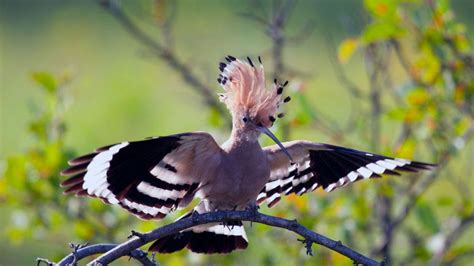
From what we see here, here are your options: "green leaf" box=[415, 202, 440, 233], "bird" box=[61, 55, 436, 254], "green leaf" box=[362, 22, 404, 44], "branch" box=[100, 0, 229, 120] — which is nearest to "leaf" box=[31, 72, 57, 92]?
"branch" box=[100, 0, 229, 120]

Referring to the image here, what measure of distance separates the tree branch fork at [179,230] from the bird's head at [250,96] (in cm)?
43

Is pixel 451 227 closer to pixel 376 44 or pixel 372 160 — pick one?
pixel 376 44

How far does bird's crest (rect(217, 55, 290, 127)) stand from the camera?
2.77m

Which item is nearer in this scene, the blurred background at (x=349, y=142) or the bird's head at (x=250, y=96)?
the bird's head at (x=250, y=96)

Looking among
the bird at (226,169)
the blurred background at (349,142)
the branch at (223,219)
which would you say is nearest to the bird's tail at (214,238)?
the bird at (226,169)

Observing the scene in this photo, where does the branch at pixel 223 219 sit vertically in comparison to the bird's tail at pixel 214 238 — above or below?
below

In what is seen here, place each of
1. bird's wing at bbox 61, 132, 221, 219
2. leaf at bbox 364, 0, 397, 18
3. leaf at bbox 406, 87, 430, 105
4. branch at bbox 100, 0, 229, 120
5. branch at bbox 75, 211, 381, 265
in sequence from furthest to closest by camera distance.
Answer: branch at bbox 100, 0, 229, 120 < leaf at bbox 406, 87, 430, 105 < leaf at bbox 364, 0, 397, 18 < bird's wing at bbox 61, 132, 221, 219 < branch at bbox 75, 211, 381, 265

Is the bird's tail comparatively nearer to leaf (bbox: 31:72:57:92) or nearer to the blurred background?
the blurred background

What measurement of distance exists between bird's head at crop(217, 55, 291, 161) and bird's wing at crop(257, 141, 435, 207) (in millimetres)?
123

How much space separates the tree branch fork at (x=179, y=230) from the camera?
220cm

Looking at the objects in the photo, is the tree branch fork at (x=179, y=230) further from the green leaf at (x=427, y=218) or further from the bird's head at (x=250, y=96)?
the green leaf at (x=427, y=218)

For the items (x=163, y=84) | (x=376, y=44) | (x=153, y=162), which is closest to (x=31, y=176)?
(x=153, y=162)

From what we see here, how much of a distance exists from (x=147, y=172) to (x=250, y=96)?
36cm

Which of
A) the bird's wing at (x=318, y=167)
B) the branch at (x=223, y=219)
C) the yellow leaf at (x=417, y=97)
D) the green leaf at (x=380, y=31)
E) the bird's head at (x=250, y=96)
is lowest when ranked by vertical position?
the branch at (x=223, y=219)
